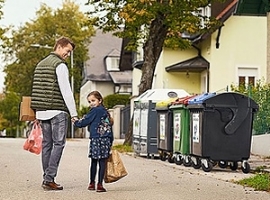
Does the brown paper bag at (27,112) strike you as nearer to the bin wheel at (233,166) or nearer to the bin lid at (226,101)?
the bin lid at (226,101)

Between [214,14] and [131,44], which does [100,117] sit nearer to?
[131,44]

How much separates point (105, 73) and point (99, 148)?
57.5m

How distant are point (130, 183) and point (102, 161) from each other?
1.68 metres

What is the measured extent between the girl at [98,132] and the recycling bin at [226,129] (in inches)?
198

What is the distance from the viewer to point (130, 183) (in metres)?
12.8

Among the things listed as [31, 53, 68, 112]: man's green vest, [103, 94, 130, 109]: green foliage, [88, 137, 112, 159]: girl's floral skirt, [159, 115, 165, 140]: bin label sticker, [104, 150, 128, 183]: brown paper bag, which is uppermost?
[103, 94, 130, 109]: green foliage

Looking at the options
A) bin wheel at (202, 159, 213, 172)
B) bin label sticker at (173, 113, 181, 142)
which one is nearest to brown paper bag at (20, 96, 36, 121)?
bin wheel at (202, 159, 213, 172)

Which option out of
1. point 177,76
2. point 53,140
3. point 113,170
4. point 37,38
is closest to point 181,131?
point 113,170

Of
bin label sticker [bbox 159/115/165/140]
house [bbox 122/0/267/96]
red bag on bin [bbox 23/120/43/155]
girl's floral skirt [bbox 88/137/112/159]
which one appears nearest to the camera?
girl's floral skirt [bbox 88/137/112/159]

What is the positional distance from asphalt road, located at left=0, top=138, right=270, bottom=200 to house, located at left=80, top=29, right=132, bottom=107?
163ft

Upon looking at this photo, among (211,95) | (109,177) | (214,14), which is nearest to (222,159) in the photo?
(211,95)

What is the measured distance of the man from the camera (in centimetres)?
1116

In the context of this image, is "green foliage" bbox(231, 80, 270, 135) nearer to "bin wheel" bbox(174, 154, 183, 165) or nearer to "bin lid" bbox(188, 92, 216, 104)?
"bin wheel" bbox(174, 154, 183, 165)

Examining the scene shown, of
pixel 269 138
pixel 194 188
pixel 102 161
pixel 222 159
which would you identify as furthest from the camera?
pixel 269 138
